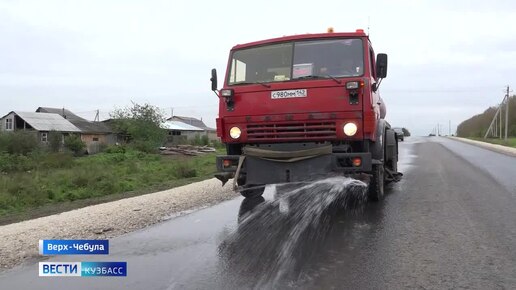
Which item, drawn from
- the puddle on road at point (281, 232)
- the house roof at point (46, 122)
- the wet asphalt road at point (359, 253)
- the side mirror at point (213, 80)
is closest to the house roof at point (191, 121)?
the house roof at point (46, 122)

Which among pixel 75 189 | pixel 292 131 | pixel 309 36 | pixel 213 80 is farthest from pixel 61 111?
pixel 292 131

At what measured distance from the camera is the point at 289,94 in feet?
24.2

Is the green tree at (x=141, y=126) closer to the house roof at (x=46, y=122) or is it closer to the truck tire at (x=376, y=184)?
the house roof at (x=46, y=122)

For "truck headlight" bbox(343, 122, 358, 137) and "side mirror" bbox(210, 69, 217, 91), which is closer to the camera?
"truck headlight" bbox(343, 122, 358, 137)

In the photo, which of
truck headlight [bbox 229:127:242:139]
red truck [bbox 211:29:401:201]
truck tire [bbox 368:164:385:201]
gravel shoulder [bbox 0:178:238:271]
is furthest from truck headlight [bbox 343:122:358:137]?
gravel shoulder [bbox 0:178:238:271]

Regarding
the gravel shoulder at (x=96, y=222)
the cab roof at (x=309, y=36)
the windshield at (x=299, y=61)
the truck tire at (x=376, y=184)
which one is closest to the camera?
the gravel shoulder at (x=96, y=222)

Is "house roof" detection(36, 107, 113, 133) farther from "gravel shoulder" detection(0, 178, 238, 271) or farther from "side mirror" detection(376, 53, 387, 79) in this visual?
"side mirror" detection(376, 53, 387, 79)

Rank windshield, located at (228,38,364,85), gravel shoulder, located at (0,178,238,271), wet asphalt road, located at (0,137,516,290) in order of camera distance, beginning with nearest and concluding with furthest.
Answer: wet asphalt road, located at (0,137,516,290) → gravel shoulder, located at (0,178,238,271) → windshield, located at (228,38,364,85)

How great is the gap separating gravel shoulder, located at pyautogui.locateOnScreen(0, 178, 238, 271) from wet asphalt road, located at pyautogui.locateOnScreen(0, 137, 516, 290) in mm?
490

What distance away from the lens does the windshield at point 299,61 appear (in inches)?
294

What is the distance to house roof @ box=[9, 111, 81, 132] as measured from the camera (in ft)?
171

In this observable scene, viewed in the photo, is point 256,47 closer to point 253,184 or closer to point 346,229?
point 253,184

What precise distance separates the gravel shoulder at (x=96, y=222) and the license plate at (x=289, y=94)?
9.58ft

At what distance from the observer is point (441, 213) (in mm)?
7328
